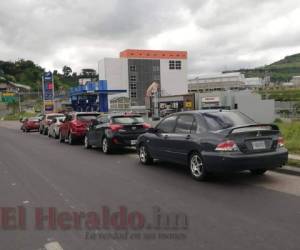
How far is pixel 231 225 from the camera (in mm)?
5594

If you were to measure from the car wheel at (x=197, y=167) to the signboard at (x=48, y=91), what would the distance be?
49892 mm

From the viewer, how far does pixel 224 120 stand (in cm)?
894

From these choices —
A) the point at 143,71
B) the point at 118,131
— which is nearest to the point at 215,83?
the point at 143,71

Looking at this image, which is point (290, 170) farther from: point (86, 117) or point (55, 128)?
point (55, 128)

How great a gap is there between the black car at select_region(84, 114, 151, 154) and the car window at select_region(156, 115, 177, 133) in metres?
3.55

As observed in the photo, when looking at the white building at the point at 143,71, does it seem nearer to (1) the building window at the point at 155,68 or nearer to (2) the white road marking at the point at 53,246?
(1) the building window at the point at 155,68

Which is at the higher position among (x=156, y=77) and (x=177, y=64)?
(x=177, y=64)

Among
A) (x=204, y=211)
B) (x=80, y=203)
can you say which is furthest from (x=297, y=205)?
(x=80, y=203)

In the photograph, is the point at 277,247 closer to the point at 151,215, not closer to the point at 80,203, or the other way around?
the point at 151,215

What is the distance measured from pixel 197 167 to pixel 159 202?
210 cm

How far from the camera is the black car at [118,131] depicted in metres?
14.2

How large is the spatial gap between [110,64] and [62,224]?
93.6m

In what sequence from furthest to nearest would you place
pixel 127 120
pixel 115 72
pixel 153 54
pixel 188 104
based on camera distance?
pixel 153 54, pixel 115 72, pixel 188 104, pixel 127 120

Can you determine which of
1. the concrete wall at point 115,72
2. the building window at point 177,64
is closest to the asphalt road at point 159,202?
the concrete wall at point 115,72
